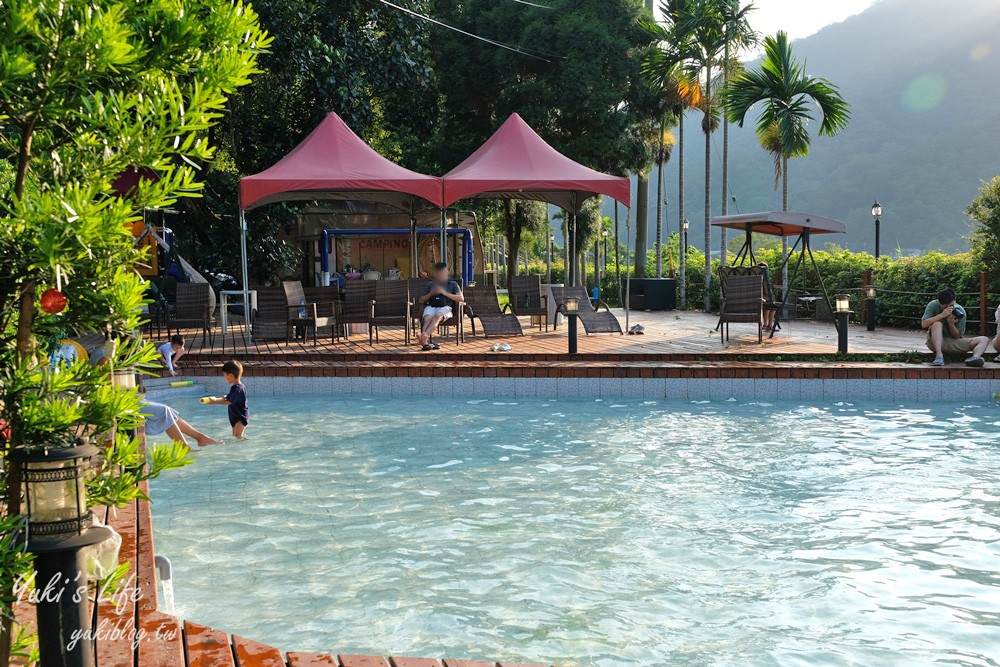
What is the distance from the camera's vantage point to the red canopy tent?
13.3 m

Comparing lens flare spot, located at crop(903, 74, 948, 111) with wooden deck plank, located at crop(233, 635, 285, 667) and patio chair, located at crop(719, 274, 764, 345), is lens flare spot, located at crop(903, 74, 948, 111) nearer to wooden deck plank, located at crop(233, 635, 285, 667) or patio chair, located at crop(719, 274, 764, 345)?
patio chair, located at crop(719, 274, 764, 345)

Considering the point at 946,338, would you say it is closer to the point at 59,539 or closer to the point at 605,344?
the point at 605,344

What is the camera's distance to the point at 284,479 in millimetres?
6738

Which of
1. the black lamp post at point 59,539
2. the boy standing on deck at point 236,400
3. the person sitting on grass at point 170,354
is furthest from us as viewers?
the person sitting on grass at point 170,354

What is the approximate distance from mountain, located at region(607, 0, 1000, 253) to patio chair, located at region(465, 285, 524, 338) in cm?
6662

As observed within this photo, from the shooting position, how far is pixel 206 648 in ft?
10.0

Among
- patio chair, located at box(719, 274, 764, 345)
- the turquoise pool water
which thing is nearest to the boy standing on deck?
the turquoise pool water

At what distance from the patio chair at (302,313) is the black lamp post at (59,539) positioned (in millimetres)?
9730

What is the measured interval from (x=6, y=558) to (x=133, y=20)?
52.1 inches

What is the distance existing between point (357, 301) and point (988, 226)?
383 inches

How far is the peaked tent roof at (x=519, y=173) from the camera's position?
1332 cm

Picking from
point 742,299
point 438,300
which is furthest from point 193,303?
point 742,299

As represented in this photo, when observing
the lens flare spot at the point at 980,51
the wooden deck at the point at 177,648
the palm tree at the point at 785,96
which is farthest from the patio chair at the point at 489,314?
the lens flare spot at the point at 980,51

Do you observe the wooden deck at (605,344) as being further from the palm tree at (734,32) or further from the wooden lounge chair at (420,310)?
the palm tree at (734,32)
